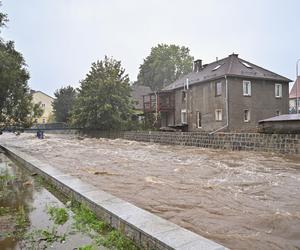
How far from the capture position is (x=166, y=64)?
2367 inches

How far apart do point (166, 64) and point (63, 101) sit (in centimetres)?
2290

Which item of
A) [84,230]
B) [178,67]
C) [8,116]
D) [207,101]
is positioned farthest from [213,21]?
[178,67]

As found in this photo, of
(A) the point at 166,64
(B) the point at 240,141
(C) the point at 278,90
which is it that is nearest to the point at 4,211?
(B) the point at 240,141

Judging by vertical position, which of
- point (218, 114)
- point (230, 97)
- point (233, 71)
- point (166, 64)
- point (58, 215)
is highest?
point (166, 64)

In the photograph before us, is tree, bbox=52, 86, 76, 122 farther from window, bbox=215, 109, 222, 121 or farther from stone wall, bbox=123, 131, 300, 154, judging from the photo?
stone wall, bbox=123, 131, 300, 154

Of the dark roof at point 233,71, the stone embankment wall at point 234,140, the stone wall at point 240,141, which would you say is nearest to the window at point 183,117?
the dark roof at point 233,71

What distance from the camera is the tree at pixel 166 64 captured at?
6025 cm

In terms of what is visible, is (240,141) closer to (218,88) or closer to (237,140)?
(237,140)

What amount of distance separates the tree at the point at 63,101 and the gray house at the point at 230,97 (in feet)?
74.8

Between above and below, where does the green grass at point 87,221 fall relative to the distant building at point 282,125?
below

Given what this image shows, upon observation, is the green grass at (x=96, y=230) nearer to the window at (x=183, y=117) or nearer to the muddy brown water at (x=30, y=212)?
the muddy brown water at (x=30, y=212)

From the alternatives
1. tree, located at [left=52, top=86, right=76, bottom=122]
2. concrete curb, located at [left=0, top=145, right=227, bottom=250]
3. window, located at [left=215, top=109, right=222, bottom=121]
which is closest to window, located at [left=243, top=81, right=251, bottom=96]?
window, located at [left=215, top=109, right=222, bottom=121]

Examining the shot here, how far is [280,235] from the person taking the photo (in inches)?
159

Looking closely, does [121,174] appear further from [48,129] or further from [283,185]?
[48,129]
